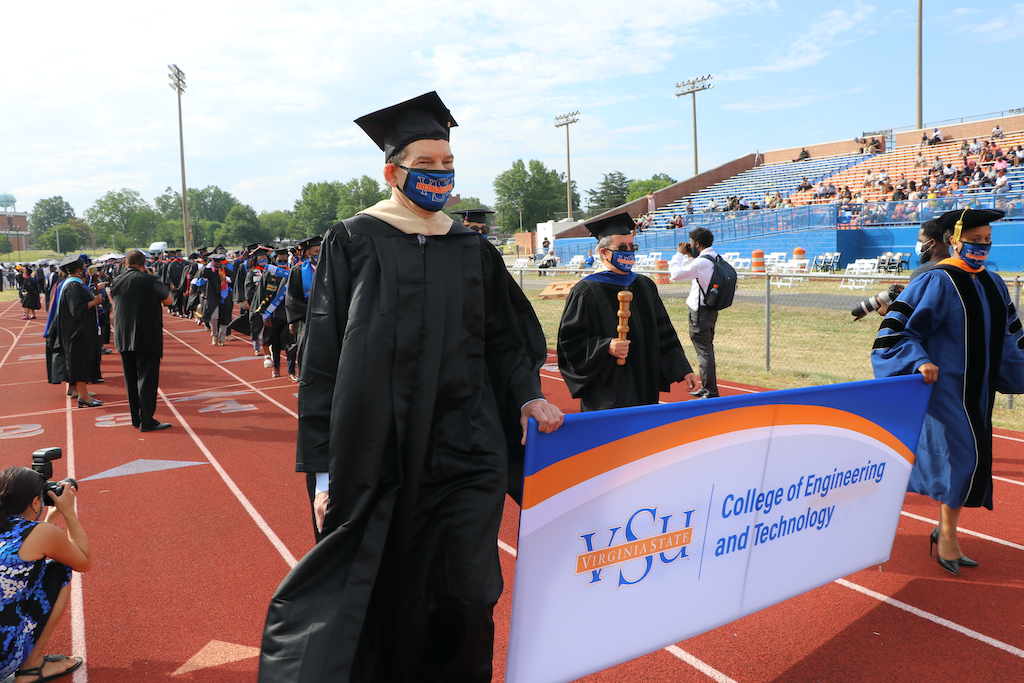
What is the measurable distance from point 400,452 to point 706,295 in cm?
713

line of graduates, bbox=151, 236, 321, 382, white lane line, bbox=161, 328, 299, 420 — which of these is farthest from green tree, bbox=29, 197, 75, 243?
white lane line, bbox=161, 328, 299, 420

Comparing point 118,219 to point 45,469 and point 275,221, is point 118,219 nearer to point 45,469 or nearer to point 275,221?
point 275,221

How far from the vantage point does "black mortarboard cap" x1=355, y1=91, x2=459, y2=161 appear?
2.42 m

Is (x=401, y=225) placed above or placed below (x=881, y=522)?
above

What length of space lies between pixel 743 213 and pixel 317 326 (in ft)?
109

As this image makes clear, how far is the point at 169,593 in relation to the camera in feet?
12.8

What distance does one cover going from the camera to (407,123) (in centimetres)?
245

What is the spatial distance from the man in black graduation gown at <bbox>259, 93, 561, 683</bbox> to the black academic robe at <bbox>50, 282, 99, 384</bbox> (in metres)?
8.47

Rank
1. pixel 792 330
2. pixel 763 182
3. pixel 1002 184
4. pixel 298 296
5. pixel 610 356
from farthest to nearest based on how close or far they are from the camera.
Result: pixel 763 182 → pixel 1002 184 → pixel 792 330 → pixel 298 296 → pixel 610 356

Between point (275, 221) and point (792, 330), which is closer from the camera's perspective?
point (792, 330)

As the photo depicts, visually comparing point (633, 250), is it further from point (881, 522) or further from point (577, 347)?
point (881, 522)

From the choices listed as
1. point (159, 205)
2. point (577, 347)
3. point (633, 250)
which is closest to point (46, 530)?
point (577, 347)

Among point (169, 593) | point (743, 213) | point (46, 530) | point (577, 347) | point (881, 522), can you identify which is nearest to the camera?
point (46, 530)

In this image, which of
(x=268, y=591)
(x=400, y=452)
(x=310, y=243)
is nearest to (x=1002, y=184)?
(x=310, y=243)
